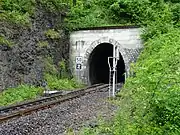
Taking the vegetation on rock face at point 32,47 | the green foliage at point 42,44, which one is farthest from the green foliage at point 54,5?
the green foliage at point 42,44

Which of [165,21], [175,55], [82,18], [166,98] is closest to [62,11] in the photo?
[82,18]

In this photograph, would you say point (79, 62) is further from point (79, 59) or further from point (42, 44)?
point (42, 44)

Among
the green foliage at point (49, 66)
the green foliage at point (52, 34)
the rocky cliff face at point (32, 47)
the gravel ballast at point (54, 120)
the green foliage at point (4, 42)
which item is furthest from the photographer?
the green foliage at point (52, 34)

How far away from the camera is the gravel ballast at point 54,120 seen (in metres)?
7.14

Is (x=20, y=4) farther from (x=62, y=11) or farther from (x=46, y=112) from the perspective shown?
(x=46, y=112)

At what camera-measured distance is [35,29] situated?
1723cm

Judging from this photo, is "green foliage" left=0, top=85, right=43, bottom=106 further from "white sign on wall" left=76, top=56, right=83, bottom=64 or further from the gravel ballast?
"white sign on wall" left=76, top=56, right=83, bottom=64

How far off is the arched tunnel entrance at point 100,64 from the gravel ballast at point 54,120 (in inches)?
430

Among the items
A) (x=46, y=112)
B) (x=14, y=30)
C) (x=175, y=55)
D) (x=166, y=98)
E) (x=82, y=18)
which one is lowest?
(x=46, y=112)

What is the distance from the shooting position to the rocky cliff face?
1420cm

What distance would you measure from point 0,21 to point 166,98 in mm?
10996

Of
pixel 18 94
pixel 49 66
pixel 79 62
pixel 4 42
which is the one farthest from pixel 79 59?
pixel 18 94

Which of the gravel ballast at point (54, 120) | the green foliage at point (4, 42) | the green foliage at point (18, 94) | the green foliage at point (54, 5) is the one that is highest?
the green foliage at point (54, 5)

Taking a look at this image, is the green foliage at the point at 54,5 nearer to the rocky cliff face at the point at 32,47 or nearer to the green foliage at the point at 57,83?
the rocky cliff face at the point at 32,47
